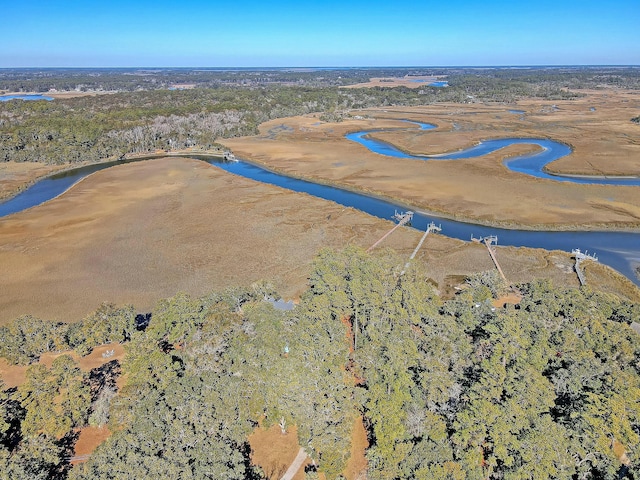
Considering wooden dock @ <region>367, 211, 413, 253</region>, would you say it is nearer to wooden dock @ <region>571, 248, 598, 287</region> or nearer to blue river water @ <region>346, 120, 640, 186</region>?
wooden dock @ <region>571, 248, 598, 287</region>

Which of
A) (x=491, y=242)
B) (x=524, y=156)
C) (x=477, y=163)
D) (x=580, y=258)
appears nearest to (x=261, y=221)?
(x=491, y=242)

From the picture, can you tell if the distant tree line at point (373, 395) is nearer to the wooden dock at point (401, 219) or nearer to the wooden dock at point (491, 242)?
the wooden dock at point (491, 242)

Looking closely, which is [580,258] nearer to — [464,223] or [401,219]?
[464,223]

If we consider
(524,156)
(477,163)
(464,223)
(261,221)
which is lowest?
(464,223)

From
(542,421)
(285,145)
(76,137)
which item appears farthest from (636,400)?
(76,137)

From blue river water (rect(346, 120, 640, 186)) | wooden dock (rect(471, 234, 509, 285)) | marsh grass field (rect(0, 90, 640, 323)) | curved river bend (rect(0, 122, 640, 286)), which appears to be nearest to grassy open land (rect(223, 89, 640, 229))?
marsh grass field (rect(0, 90, 640, 323))

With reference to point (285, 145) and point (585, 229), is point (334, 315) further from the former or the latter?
point (285, 145)

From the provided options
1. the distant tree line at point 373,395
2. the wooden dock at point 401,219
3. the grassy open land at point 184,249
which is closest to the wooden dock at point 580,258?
the grassy open land at point 184,249
